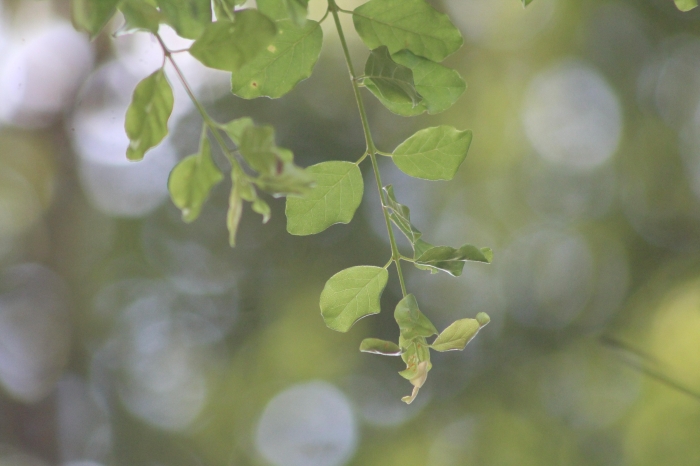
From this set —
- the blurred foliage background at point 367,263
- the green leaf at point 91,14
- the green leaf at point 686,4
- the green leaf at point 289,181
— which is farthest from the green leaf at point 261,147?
the blurred foliage background at point 367,263

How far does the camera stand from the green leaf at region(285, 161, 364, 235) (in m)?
0.45

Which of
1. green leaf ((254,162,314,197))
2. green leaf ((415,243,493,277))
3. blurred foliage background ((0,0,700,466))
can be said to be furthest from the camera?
blurred foliage background ((0,0,700,466))

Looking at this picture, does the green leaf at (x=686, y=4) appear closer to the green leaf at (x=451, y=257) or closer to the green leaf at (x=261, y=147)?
the green leaf at (x=451, y=257)

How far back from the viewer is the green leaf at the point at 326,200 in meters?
0.45

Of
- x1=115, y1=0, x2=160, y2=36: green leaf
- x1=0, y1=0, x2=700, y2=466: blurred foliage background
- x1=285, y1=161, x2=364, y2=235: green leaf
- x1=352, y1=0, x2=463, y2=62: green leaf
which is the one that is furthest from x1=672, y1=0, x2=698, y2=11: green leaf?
x1=0, y1=0, x2=700, y2=466: blurred foliage background

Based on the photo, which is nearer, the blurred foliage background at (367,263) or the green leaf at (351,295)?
the green leaf at (351,295)

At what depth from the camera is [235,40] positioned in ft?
1.05

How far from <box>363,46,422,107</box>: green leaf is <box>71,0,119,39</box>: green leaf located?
175mm

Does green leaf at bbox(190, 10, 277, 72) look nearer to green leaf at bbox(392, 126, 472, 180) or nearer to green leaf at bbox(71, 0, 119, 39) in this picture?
green leaf at bbox(71, 0, 119, 39)

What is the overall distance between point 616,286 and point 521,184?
0.59 meters

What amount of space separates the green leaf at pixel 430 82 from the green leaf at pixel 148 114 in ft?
0.58

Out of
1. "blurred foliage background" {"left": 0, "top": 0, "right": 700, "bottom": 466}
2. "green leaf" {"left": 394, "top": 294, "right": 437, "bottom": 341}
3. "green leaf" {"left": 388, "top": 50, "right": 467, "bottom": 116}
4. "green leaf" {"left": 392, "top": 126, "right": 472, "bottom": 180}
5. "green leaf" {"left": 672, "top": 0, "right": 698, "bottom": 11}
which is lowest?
"blurred foliage background" {"left": 0, "top": 0, "right": 700, "bottom": 466}

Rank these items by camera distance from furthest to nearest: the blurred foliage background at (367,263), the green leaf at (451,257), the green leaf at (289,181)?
the blurred foliage background at (367,263)
the green leaf at (451,257)
the green leaf at (289,181)

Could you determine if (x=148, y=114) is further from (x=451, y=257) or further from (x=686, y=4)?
(x=686, y=4)
